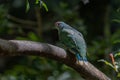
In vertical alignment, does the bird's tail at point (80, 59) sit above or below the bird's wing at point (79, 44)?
below

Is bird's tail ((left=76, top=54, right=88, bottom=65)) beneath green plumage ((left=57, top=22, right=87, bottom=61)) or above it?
beneath

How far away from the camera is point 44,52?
1357mm

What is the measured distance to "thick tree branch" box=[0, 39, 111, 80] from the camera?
4.16 feet

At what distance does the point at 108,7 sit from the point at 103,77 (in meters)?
1.86

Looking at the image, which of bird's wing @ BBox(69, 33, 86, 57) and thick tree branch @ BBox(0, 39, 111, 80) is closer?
thick tree branch @ BBox(0, 39, 111, 80)

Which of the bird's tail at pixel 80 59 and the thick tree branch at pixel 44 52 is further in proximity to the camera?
the bird's tail at pixel 80 59

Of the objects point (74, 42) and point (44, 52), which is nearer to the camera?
point (44, 52)

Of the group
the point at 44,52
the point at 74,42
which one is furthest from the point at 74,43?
the point at 44,52

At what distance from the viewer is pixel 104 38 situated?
3.08 metres

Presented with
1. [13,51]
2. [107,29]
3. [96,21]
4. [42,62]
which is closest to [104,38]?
[107,29]

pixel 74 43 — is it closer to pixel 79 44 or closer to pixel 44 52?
pixel 79 44

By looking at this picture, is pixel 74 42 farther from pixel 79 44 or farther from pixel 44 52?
pixel 44 52

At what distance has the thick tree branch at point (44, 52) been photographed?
4.16 ft

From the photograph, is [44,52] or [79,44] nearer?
[44,52]
